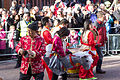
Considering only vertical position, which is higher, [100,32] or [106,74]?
[100,32]

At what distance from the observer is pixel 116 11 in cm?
1333

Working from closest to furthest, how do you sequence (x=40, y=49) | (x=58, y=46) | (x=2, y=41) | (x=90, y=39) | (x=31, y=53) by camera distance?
(x=31, y=53)
(x=40, y=49)
(x=58, y=46)
(x=90, y=39)
(x=2, y=41)

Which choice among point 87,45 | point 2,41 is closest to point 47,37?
point 87,45

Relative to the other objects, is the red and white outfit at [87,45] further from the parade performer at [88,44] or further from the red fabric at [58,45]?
the red fabric at [58,45]

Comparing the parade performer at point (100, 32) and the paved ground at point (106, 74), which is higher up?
the parade performer at point (100, 32)

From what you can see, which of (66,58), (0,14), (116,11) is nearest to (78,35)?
(116,11)

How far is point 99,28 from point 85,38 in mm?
1229

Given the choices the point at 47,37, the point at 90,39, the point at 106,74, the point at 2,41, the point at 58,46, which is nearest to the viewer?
the point at 58,46

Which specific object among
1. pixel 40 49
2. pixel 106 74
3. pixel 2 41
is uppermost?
pixel 40 49

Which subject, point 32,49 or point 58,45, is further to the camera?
point 58,45

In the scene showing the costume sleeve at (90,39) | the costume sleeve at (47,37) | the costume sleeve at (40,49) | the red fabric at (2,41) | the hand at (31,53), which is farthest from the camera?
the red fabric at (2,41)

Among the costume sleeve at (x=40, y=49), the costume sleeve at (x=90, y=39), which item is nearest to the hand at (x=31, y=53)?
the costume sleeve at (x=40, y=49)

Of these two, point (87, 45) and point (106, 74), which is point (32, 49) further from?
point (106, 74)

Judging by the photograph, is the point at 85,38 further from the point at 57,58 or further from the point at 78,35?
the point at 78,35
